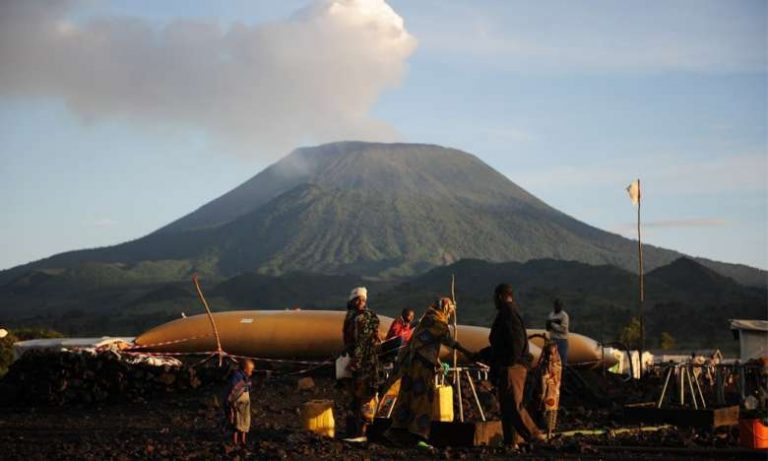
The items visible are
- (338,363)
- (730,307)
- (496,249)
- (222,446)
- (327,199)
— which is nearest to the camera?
(222,446)

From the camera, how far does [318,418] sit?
11.4 meters

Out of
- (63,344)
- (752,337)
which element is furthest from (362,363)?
(752,337)

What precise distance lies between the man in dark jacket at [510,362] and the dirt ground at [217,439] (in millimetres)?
259

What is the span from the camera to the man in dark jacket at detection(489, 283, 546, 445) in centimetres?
1070

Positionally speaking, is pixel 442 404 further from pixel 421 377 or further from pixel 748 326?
pixel 748 326

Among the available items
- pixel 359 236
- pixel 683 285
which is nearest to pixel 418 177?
pixel 359 236

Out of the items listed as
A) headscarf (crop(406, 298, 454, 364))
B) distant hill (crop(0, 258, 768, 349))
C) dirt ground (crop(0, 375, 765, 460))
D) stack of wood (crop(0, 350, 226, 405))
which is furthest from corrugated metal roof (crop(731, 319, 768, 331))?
distant hill (crop(0, 258, 768, 349))

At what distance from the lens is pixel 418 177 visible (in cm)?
15700

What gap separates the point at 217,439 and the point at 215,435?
13.2 inches

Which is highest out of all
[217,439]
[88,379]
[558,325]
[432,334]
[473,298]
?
[473,298]

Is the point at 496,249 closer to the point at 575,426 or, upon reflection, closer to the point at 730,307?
the point at 730,307

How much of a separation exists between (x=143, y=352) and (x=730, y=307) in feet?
174

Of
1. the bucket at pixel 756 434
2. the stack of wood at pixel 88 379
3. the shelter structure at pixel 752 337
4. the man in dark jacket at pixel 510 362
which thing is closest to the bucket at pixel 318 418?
the man in dark jacket at pixel 510 362

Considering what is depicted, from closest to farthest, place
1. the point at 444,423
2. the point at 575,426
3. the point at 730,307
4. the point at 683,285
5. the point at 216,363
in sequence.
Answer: the point at 444,423, the point at 575,426, the point at 216,363, the point at 730,307, the point at 683,285
